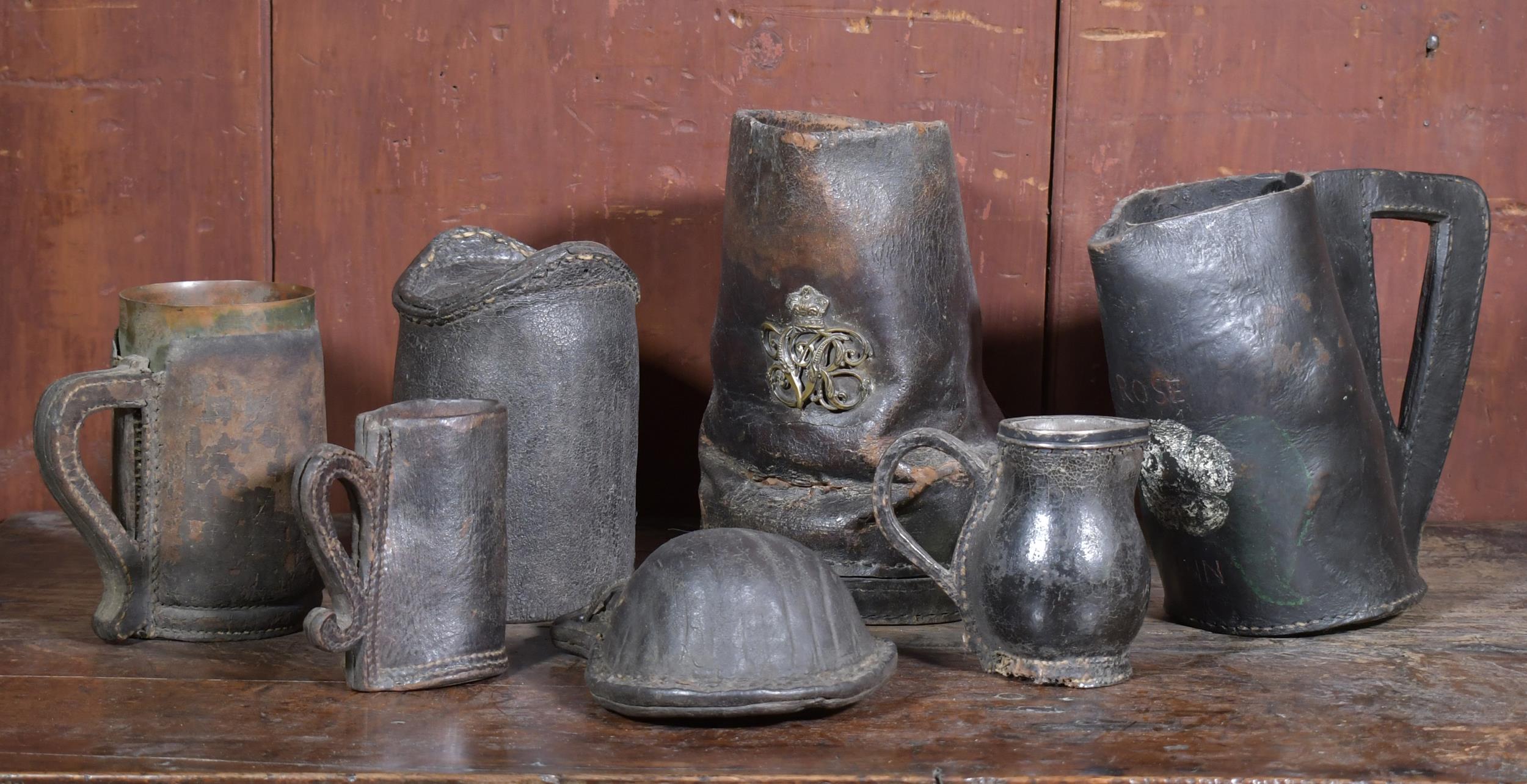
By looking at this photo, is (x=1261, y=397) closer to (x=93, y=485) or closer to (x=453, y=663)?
(x=453, y=663)

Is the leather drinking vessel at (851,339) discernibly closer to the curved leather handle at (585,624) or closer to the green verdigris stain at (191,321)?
the curved leather handle at (585,624)

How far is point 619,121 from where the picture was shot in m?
1.69

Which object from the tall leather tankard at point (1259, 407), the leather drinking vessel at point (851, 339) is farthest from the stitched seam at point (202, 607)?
the tall leather tankard at point (1259, 407)

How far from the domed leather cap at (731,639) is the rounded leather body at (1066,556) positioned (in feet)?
0.38

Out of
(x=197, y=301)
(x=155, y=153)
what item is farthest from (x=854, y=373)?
(x=155, y=153)

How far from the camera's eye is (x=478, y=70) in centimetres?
169

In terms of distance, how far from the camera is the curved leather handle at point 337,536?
3.58 ft

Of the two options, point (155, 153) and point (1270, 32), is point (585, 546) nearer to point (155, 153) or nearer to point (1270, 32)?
point (155, 153)

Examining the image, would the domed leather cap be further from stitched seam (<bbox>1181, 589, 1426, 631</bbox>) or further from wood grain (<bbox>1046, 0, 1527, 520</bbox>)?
wood grain (<bbox>1046, 0, 1527, 520</bbox>)

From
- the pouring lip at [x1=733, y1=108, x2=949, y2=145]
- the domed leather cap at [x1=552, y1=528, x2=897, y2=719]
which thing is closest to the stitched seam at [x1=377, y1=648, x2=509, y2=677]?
the domed leather cap at [x1=552, y1=528, x2=897, y2=719]

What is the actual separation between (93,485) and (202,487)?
0.27ft

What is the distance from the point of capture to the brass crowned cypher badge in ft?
4.39

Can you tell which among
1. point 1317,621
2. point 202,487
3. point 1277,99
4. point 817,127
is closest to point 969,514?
point 1317,621

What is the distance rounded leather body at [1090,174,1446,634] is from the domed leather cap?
1.14ft
